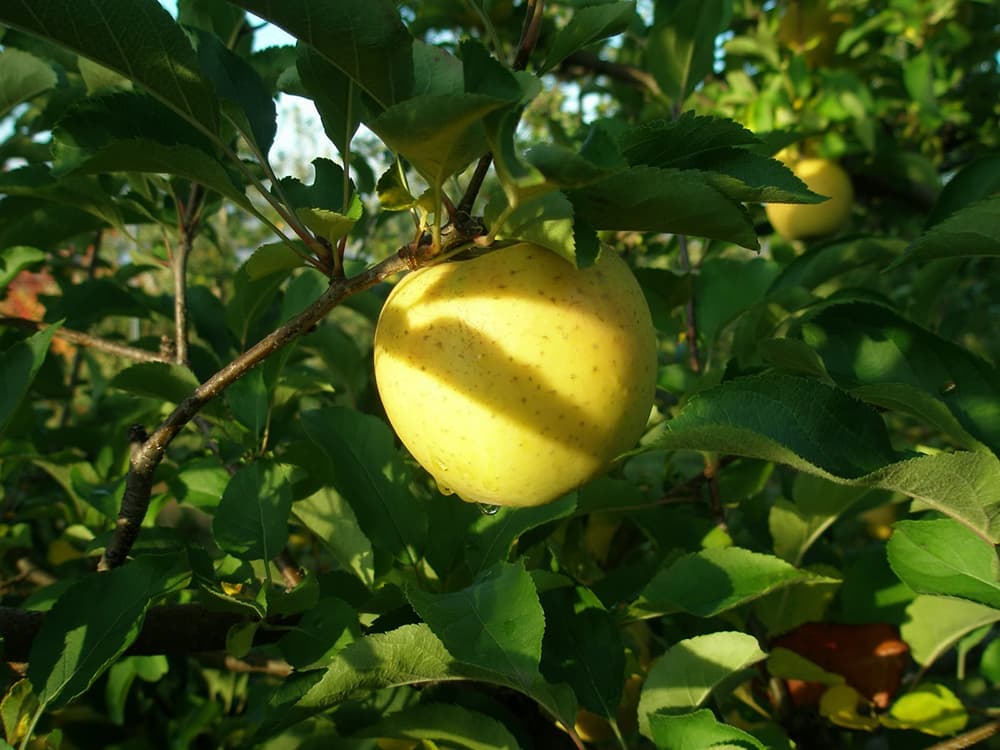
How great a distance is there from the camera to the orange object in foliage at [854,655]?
38.0 inches

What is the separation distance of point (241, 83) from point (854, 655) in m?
0.88

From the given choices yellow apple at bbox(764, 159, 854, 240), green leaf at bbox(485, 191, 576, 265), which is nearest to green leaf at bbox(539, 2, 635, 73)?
green leaf at bbox(485, 191, 576, 265)

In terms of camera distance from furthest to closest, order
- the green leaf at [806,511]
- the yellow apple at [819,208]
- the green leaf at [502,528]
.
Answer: the yellow apple at [819,208], the green leaf at [806,511], the green leaf at [502,528]

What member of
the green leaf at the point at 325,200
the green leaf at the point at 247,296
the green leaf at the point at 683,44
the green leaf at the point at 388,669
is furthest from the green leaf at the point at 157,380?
the green leaf at the point at 683,44

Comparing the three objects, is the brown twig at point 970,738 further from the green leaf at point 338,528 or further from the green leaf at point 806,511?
the green leaf at point 338,528

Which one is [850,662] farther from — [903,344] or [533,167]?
[533,167]

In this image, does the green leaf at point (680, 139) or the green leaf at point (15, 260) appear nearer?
the green leaf at point (680, 139)

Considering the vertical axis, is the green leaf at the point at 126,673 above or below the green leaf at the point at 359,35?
below

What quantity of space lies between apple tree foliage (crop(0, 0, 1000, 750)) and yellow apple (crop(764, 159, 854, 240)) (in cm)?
78

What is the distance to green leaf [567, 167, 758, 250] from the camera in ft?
1.69

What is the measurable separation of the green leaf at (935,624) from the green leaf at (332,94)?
2.56ft

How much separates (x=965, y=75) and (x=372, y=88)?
7.93ft

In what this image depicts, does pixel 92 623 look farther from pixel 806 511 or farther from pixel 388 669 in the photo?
pixel 806 511

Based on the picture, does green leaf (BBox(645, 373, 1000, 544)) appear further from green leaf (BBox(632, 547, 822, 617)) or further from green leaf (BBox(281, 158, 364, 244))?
green leaf (BBox(281, 158, 364, 244))
